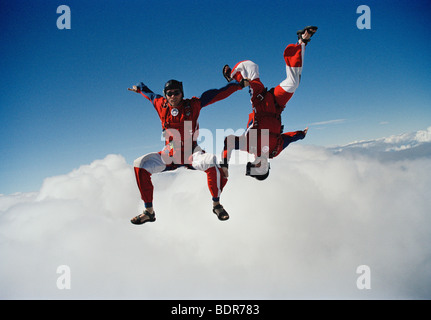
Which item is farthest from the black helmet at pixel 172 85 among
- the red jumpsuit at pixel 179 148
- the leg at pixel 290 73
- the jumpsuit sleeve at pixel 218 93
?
the leg at pixel 290 73

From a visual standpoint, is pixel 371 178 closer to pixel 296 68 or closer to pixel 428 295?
pixel 428 295

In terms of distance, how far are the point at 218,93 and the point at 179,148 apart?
946 mm

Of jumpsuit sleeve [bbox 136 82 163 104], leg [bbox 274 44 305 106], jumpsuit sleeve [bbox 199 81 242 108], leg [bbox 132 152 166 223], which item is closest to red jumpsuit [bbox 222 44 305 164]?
leg [bbox 274 44 305 106]

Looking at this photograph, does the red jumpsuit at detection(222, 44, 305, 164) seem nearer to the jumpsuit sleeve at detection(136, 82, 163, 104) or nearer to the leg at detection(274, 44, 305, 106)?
the leg at detection(274, 44, 305, 106)

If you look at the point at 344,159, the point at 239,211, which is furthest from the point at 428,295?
the point at 239,211

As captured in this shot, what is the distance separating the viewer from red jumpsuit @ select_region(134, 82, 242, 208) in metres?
3.21

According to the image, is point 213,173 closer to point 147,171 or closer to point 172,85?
point 147,171

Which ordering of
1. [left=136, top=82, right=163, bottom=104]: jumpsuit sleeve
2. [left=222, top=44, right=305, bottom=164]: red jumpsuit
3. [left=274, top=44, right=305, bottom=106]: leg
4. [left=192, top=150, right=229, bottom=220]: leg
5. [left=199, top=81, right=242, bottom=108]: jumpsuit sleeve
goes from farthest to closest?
[left=136, top=82, right=163, bottom=104]: jumpsuit sleeve → [left=222, top=44, right=305, bottom=164]: red jumpsuit → [left=199, top=81, right=242, bottom=108]: jumpsuit sleeve → [left=192, top=150, right=229, bottom=220]: leg → [left=274, top=44, right=305, bottom=106]: leg

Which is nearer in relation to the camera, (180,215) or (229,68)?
(229,68)

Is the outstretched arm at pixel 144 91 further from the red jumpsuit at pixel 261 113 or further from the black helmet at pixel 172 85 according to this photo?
the red jumpsuit at pixel 261 113

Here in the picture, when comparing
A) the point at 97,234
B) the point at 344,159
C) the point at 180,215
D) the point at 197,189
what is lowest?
the point at 97,234

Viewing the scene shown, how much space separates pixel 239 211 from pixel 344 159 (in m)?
106

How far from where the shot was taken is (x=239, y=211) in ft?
512

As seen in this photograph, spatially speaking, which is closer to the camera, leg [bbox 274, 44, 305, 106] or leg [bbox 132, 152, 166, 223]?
leg [bbox 274, 44, 305, 106]
